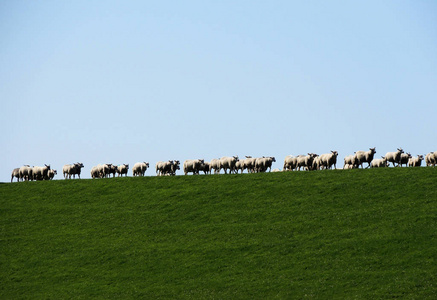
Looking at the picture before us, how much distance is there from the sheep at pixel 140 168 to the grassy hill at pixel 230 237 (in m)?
15.6

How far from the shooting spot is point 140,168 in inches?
3002

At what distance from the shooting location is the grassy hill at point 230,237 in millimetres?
37219

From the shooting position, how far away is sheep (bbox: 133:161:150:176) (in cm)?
7594

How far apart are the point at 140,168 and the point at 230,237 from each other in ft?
109

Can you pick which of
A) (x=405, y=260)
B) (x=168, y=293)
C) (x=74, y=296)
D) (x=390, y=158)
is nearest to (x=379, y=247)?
(x=405, y=260)

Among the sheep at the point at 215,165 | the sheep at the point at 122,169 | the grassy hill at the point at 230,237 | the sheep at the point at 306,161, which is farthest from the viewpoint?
the sheep at the point at 122,169

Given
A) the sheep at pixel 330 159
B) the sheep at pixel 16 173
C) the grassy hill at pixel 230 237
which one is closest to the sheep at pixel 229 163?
the sheep at pixel 330 159

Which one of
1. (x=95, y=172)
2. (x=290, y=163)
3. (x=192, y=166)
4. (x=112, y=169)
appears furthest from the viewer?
(x=95, y=172)

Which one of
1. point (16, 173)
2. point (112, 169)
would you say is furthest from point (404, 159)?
point (16, 173)

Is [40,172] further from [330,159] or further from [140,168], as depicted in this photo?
[330,159]

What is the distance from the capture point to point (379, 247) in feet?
130

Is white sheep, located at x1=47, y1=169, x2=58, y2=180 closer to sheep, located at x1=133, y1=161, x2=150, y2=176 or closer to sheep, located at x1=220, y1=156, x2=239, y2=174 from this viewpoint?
sheep, located at x1=133, y1=161, x2=150, y2=176

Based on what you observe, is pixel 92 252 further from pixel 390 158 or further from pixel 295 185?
pixel 390 158

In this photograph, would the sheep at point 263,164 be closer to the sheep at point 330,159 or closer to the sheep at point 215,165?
the sheep at point 215,165
